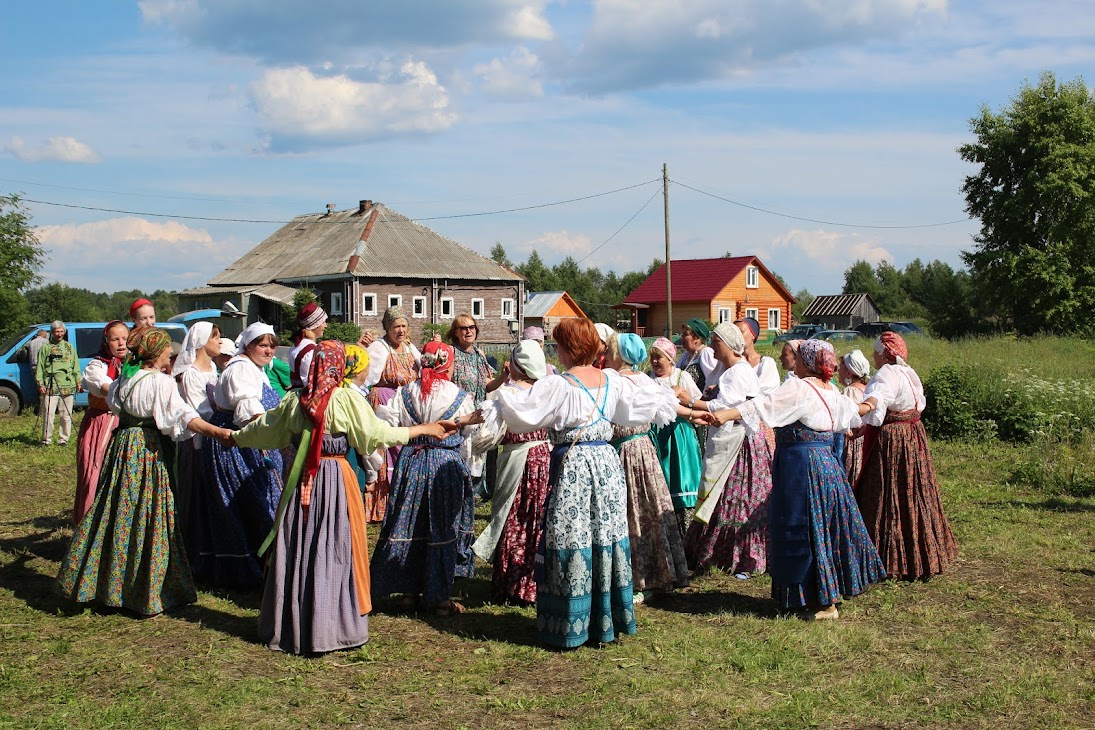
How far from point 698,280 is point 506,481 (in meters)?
41.9

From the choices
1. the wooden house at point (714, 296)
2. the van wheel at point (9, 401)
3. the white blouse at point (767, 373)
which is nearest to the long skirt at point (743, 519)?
the white blouse at point (767, 373)

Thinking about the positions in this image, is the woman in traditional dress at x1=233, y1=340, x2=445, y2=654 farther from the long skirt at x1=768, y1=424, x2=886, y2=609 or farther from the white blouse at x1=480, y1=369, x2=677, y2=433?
the long skirt at x1=768, y1=424, x2=886, y2=609

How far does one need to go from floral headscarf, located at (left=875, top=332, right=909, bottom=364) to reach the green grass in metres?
1.50

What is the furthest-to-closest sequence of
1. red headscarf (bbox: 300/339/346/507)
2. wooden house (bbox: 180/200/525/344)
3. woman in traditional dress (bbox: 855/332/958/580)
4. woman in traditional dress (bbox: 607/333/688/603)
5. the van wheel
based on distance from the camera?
wooden house (bbox: 180/200/525/344) → the van wheel → woman in traditional dress (bbox: 855/332/958/580) → woman in traditional dress (bbox: 607/333/688/603) → red headscarf (bbox: 300/339/346/507)

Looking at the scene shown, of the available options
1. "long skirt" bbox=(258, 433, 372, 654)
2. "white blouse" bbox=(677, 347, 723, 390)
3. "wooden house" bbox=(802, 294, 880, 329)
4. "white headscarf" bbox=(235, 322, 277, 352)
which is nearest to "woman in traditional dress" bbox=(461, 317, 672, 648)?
"long skirt" bbox=(258, 433, 372, 654)

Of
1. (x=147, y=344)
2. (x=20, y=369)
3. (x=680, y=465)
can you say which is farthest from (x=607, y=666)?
(x=20, y=369)

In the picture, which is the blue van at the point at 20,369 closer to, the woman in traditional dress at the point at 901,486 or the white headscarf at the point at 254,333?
the white headscarf at the point at 254,333

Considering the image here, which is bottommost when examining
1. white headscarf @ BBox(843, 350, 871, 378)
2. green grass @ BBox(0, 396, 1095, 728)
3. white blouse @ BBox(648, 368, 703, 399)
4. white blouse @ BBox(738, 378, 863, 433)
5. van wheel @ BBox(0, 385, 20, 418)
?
green grass @ BBox(0, 396, 1095, 728)

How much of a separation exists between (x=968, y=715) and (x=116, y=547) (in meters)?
4.48

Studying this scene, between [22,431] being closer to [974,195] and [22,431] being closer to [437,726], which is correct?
[437,726]

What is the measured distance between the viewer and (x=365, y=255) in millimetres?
36562

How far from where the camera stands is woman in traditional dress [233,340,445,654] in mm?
4859

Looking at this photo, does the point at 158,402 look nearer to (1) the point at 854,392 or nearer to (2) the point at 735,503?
(2) the point at 735,503

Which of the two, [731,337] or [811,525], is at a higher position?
[731,337]
